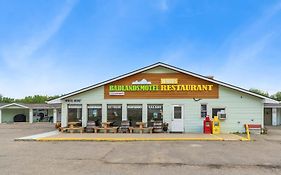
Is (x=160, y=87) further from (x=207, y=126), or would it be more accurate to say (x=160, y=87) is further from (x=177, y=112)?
(x=207, y=126)

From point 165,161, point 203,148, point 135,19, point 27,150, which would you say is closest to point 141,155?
point 165,161

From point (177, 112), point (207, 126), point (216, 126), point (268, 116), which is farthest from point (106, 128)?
point (268, 116)

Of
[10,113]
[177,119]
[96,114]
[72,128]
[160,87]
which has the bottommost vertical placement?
[10,113]

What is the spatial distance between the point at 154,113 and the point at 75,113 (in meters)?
5.51

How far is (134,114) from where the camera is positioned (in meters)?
18.4

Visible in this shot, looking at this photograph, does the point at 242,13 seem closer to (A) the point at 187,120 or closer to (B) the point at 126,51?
(A) the point at 187,120

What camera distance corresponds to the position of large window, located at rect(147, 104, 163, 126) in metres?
18.2

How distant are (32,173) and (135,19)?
521 inches

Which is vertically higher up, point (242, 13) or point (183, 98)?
point (242, 13)

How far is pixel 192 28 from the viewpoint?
18625 mm

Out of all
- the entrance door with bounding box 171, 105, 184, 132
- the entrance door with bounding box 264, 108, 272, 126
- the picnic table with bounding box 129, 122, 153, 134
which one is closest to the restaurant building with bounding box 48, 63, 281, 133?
the entrance door with bounding box 171, 105, 184, 132

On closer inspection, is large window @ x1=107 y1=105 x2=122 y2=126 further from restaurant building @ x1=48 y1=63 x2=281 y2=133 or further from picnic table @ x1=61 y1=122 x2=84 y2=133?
picnic table @ x1=61 y1=122 x2=84 y2=133

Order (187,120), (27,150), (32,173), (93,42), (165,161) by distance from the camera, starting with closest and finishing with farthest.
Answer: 1. (32,173)
2. (165,161)
3. (27,150)
4. (187,120)
5. (93,42)

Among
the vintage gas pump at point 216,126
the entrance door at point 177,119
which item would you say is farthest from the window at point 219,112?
the entrance door at point 177,119
